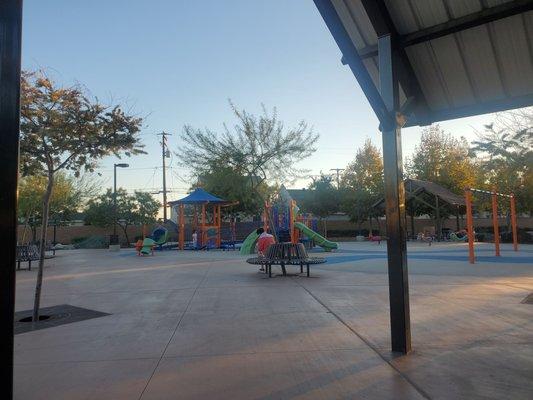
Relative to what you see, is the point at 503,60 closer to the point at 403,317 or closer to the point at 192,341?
the point at 403,317

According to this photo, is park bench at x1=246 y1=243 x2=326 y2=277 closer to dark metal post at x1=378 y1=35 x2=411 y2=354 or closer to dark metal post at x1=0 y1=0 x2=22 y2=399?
dark metal post at x1=378 y1=35 x2=411 y2=354

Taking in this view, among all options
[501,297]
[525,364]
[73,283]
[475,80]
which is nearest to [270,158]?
[73,283]

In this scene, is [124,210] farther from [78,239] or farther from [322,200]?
[322,200]

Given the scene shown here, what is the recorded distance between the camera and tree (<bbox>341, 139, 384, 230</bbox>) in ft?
140

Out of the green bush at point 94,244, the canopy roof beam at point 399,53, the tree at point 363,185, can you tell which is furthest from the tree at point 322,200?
the canopy roof beam at point 399,53

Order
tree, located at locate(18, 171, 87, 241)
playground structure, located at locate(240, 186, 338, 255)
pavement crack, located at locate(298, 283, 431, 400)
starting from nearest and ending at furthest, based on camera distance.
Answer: pavement crack, located at locate(298, 283, 431, 400) < playground structure, located at locate(240, 186, 338, 255) < tree, located at locate(18, 171, 87, 241)

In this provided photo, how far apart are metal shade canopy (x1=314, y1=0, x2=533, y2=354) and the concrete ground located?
0.76 meters

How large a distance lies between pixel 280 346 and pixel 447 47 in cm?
403

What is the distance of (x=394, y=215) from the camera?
5.03 m

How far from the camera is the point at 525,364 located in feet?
14.8

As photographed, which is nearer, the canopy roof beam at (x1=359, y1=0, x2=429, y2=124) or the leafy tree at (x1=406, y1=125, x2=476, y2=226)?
the canopy roof beam at (x1=359, y1=0, x2=429, y2=124)

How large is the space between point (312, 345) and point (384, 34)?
3677mm

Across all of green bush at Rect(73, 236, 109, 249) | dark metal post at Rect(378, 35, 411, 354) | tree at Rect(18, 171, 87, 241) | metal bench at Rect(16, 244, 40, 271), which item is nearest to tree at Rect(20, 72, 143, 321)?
dark metal post at Rect(378, 35, 411, 354)

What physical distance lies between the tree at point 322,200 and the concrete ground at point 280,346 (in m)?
36.3
